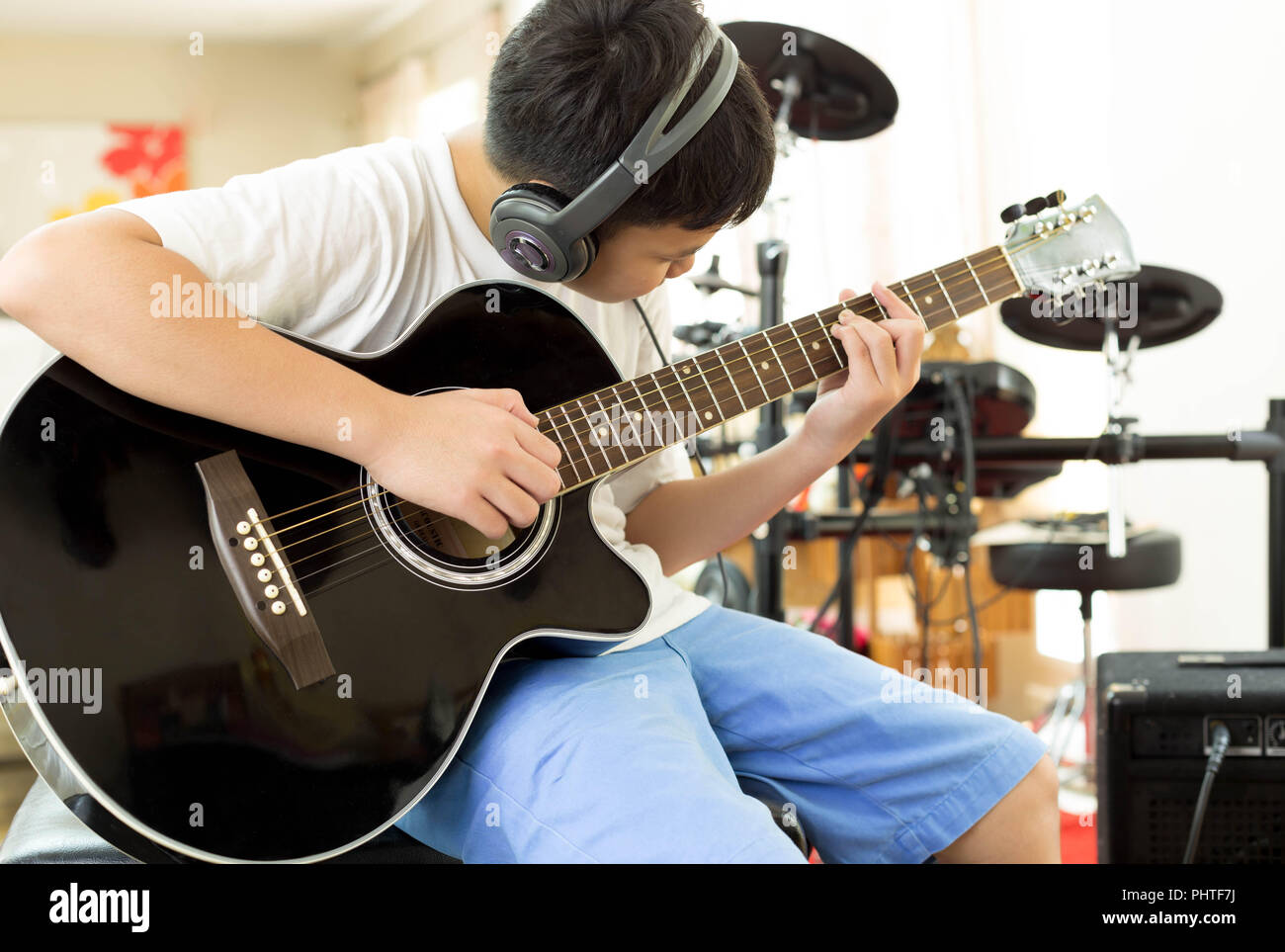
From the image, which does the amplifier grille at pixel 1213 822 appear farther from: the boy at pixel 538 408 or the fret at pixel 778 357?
the fret at pixel 778 357

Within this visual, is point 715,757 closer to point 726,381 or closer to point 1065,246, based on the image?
point 726,381

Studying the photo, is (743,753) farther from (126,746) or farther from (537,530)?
(126,746)

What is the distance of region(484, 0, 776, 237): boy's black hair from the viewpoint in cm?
68

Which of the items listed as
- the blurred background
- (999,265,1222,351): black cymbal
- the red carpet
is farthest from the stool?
the blurred background

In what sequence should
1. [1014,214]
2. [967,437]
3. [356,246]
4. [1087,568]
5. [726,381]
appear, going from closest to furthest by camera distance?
[356,246] < [726,381] < [1014,214] < [967,437] < [1087,568]

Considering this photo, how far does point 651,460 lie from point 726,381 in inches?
4.8

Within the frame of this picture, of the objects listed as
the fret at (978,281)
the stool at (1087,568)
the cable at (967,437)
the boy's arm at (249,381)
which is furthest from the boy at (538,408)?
the stool at (1087,568)

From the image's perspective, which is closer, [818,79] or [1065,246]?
[1065,246]

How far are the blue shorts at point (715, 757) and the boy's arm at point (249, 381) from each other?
141 millimetres

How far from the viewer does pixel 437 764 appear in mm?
630

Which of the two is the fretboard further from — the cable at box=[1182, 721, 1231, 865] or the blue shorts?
the cable at box=[1182, 721, 1231, 865]

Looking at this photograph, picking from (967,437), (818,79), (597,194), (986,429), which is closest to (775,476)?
(597,194)

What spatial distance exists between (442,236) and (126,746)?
415mm

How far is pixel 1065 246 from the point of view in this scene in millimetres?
932
